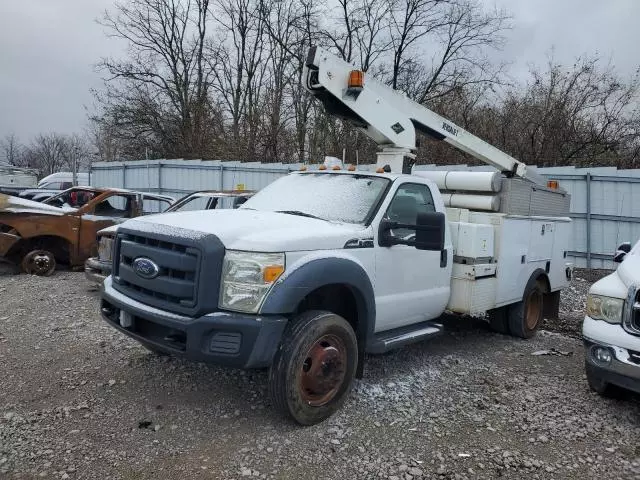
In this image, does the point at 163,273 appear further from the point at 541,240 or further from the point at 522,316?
the point at 541,240

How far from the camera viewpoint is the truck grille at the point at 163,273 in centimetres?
362

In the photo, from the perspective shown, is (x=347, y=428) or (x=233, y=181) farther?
(x=233, y=181)

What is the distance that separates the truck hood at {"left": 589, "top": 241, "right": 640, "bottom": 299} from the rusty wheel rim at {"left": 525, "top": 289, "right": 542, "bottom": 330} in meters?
2.09

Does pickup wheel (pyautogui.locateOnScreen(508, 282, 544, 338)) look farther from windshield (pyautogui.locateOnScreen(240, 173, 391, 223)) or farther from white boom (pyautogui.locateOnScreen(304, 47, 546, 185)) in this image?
windshield (pyautogui.locateOnScreen(240, 173, 391, 223))

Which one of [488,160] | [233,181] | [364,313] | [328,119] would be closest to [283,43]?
[328,119]

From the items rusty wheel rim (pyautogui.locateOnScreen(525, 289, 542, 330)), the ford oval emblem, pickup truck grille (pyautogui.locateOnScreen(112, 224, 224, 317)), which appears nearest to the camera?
pickup truck grille (pyautogui.locateOnScreen(112, 224, 224, 317))

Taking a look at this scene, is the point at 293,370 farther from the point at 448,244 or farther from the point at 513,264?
the point at 513,264

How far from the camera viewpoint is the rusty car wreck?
8781 millimetres

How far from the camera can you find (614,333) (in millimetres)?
4164

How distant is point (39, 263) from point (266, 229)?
7.00 metres

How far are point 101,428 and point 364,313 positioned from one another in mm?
2157

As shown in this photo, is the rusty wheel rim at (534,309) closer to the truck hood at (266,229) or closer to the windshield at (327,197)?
the windshield at (327,197)

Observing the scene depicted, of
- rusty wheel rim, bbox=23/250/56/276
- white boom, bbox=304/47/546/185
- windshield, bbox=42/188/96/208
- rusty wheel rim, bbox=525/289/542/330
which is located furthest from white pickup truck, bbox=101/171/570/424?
windshield, bbox=42/188/96/208

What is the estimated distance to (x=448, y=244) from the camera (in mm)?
5344
